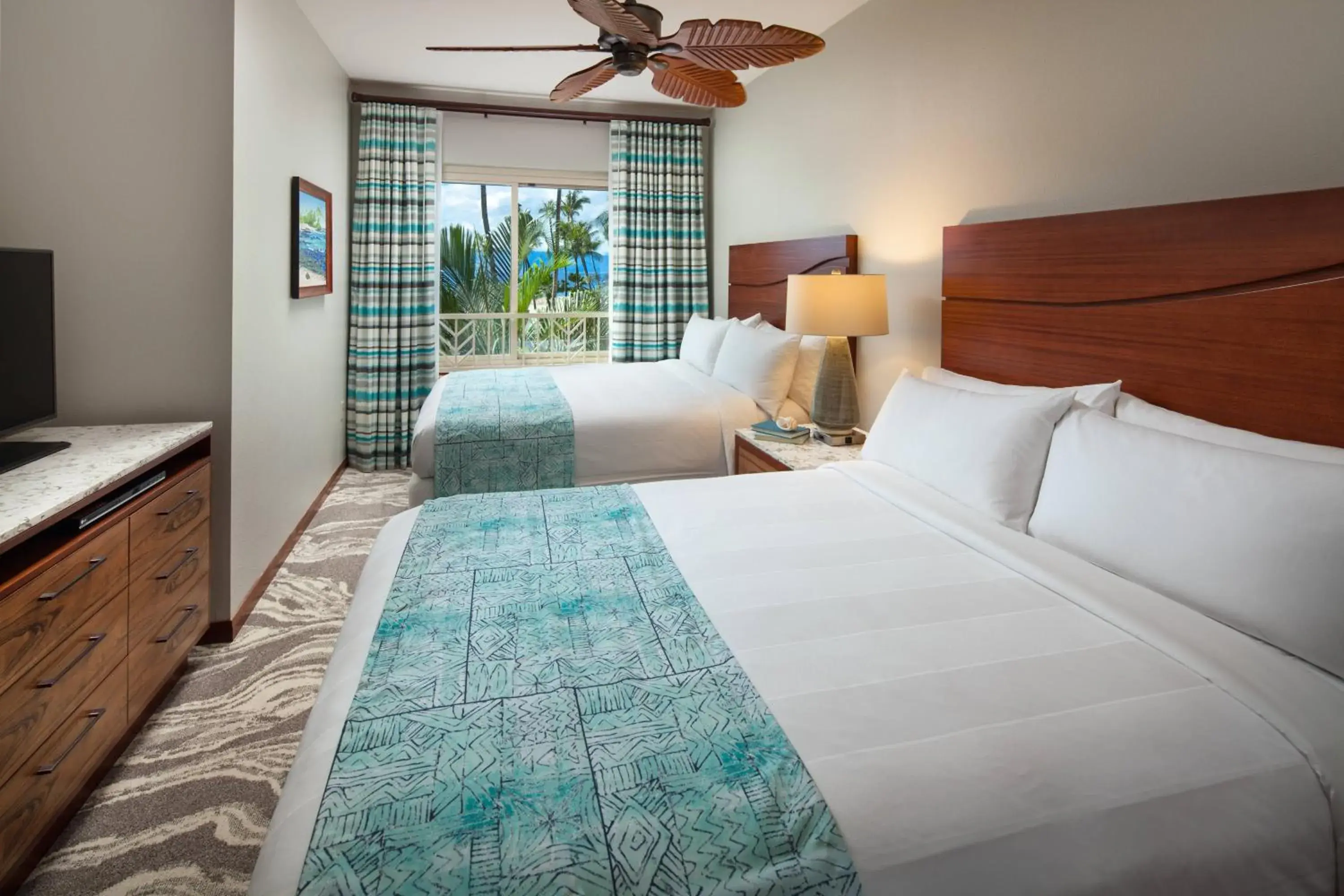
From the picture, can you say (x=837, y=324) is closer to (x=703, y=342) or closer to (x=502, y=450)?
(x=502, y=450)

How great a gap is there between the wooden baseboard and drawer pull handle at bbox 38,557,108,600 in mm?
922

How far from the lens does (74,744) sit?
173 centimetres

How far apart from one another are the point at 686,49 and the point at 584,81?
2.13 feet

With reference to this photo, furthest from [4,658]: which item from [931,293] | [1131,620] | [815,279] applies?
[931,293]

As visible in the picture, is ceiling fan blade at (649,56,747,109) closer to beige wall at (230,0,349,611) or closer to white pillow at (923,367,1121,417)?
white pillow at (923,367,1121,417)

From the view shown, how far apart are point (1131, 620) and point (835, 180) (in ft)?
9.65

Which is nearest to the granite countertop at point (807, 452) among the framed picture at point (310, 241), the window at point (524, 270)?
the framed picture at point (310, 241)

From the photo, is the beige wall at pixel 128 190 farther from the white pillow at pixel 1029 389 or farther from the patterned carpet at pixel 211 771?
the white pillow at pixel 1029 389

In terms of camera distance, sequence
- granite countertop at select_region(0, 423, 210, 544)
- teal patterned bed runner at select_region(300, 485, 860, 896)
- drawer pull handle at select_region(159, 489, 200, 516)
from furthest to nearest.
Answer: drawer pull handle at select_region(159, 489, 200, 516)
granite countertop at select_region(0, 423, 210, 544)
teal patterned bed runner at select_region(300, 485, 860, 896)

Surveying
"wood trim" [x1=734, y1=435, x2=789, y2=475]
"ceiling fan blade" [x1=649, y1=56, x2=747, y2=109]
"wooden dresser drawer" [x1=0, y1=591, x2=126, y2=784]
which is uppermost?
"ceiling fan blade" [x1=649, y1=56, x2=747, y2=109]

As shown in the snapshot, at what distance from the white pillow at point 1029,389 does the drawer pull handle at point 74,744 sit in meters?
2.48

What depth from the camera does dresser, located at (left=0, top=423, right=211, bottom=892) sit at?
1.52 m

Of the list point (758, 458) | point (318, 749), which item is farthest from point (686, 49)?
point (318, 749)

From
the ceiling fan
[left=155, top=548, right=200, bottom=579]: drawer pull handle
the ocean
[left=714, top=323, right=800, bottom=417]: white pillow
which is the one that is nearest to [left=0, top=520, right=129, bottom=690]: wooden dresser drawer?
[left=155, top=548, right=200, bottom=579]: drawer pull handle
